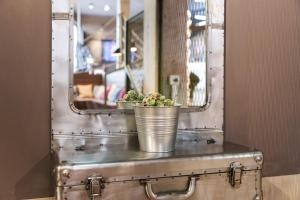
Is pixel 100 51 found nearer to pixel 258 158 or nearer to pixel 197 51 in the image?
pixel 197 51

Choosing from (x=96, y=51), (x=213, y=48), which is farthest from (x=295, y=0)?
(x=96, y=51)

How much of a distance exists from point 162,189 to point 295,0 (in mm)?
1408

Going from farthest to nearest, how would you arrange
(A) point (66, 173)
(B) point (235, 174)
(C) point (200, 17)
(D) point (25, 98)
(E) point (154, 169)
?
(C) point (200, 17) < (D) point (25, 98) < (B) point (235, 174) < (E) point (154, 169) < (A) point (66, 173)

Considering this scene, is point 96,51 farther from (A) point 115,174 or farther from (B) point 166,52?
(A) point 115,174

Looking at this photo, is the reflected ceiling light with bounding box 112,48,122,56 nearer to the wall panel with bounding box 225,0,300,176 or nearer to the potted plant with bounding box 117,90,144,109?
the potted plant with bounding box 117,90,144,109

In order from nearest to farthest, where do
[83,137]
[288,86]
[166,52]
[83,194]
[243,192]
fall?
[83,194], [243,192], [83,137], [166,52], [288,86]

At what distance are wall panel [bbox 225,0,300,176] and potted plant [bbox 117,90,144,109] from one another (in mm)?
504

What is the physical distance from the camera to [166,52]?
5.55 feet

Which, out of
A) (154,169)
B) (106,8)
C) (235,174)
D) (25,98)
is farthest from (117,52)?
(235,174)

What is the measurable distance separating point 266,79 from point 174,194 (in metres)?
0.97

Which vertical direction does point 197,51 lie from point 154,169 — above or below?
above

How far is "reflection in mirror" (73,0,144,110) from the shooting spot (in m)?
1.51

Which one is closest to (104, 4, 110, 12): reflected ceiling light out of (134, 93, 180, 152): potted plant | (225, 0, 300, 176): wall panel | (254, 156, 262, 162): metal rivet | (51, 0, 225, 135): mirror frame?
(51, 0, 225, 135): mirror frame

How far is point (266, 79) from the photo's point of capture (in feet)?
6.01
